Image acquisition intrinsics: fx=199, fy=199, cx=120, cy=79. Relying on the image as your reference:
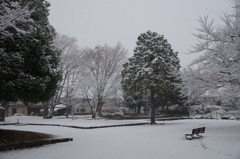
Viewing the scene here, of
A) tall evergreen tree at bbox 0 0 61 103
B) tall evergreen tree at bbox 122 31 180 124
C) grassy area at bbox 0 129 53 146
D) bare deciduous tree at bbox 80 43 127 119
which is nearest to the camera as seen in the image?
tall evergreen tree at bbox 0 0 61 103

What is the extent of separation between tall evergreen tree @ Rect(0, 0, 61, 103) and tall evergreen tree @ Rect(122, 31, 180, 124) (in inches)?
506

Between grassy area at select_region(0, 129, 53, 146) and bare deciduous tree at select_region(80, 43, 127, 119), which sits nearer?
grassy area at select_region(0, 129, 53, 146)

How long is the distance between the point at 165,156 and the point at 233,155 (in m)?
2.46

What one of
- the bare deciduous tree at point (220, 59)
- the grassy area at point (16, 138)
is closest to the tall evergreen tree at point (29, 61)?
the grassy area at point (16, 138)

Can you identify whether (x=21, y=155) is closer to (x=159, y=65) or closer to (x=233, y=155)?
(x=233, y=155)

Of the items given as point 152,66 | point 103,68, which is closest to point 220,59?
point 152,66

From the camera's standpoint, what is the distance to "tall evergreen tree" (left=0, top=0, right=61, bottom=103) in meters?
10.2

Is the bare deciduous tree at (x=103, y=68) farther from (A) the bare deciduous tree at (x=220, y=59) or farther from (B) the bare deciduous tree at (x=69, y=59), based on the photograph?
(A) the bare deciduous tree at (x=220, y=59)

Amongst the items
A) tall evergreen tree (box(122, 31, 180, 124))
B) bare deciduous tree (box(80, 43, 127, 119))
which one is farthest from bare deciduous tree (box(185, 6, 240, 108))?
bare deciduous tree (box(80, 43, 127, 119))

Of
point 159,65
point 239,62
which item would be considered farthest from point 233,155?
point 159,65

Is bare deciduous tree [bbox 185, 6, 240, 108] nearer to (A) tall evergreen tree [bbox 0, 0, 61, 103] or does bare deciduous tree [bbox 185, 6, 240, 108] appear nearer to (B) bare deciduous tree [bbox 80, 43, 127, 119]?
(A) tall evergreen tree [bbox 0, 0, 61, 103]

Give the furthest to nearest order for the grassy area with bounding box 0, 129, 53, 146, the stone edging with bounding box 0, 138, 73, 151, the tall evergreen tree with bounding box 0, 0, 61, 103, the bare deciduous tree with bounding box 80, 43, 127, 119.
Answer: the bare deciduous tree with bounding box 80, 43, 127, 119
the grassy area with bounding box 0, 129, 53, 146
the tall evergreen tree with bounding box 0, 0, 61, 103
the stone edging with bounding box 0, 138, 73, 151

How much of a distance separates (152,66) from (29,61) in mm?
15114

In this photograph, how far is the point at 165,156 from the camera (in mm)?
7707
